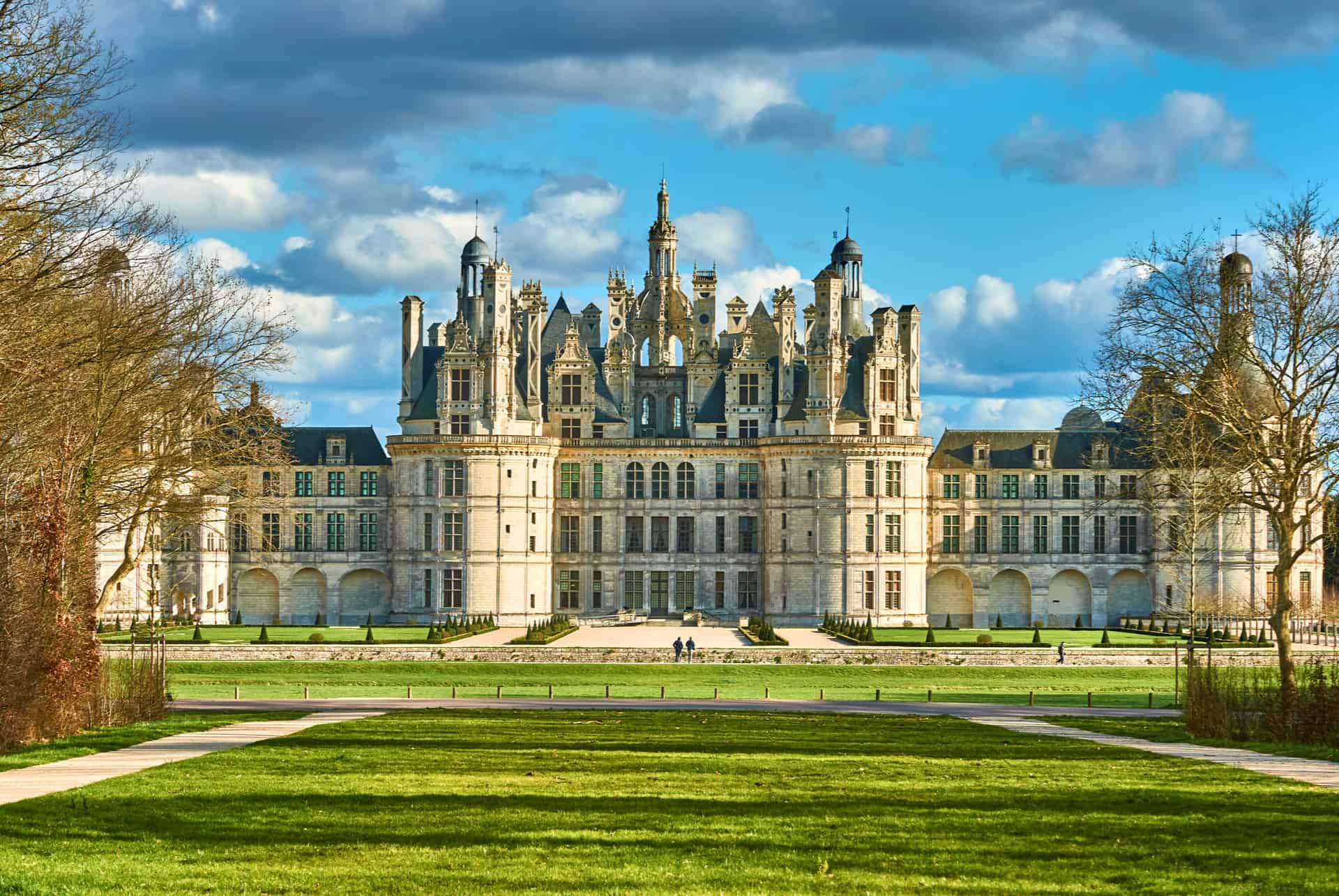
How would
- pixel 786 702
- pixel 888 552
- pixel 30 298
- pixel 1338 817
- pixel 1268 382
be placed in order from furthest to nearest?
pixel 888 552, pixel 786 702, pixel 1268 382, pixel 30 298, pixel 1338 817

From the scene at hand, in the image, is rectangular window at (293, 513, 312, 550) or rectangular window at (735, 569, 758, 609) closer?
rectangular window at (735, 569, 758, 609)

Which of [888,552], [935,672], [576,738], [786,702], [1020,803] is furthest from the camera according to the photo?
[888,552]

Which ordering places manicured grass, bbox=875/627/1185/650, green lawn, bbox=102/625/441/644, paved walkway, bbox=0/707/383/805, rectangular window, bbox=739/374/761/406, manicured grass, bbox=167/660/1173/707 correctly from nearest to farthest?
1. paved walkway, bbox=0/707/383/805
2. manicured grass, bbox=167/660/1173/707
3. green lawn, bbox=102/625/441/644
4. manicured grass, bbox=875/627/1185/650
5. rectangular window, bbox=739/374/761/406

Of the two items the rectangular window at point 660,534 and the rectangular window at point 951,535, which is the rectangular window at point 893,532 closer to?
the rectangular window at point 951,535

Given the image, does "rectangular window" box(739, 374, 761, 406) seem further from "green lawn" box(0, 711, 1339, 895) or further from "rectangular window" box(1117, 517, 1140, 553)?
"green lawn" box(0, 711, 1339, 895)

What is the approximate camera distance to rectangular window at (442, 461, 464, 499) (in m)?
85.7

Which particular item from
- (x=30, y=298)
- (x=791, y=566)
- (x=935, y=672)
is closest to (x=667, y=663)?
(x=935, y=672)

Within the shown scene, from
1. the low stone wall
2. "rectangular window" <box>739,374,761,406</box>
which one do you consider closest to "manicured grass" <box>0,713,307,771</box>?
the low stone wall

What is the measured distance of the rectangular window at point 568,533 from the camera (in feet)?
295

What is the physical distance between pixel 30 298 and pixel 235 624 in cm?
6397

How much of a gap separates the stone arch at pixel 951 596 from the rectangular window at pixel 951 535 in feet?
4.36

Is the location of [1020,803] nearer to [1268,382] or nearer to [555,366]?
[1268,382]

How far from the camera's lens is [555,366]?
90.4m

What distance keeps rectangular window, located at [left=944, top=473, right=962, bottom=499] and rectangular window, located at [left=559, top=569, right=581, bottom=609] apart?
21072 mm
